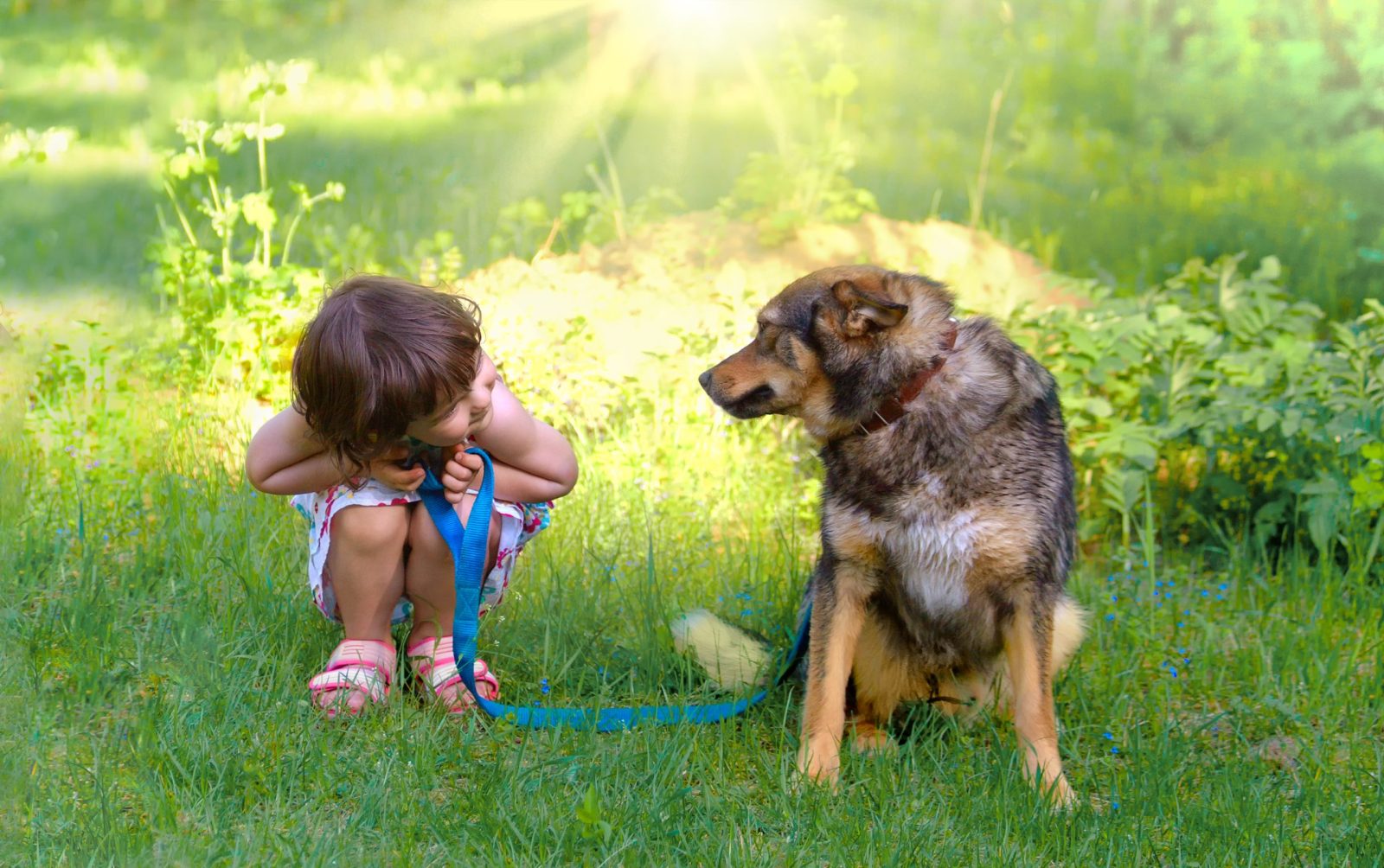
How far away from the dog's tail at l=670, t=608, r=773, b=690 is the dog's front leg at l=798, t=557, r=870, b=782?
0.33m

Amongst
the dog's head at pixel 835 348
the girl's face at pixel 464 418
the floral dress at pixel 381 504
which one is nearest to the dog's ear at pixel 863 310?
the dog's head at pixel 835 348

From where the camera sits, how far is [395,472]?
278cm

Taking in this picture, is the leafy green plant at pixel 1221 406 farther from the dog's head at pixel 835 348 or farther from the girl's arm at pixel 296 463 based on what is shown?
the girl's arm at pixel 296 463

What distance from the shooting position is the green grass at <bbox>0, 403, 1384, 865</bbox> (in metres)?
2.43

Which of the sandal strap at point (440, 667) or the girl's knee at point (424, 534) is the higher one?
the girl's knee at point (424, 534)

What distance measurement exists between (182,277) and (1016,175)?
15.1 ft

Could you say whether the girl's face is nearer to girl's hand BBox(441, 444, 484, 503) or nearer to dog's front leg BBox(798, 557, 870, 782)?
girl's hand BBox(441, 444, 484, 503)

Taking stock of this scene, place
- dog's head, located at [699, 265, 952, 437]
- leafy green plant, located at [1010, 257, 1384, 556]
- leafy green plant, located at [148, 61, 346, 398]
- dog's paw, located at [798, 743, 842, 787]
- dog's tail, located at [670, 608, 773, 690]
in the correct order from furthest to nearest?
1. leafy green plant, located at [148, 61, 346, 398]
2. leafy green plant, located at [1010, 257, 1384, 556]
3. dog's tail, located at [670, 608, 773, 690]
4. dog's head, located at [699, 265, 952, 437]
5. dog's paw, located at [798, 743, 842, 787]

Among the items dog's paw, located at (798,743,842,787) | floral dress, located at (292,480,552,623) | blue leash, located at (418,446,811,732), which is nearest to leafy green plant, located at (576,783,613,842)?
blue leash, located at (418,446,811,732)

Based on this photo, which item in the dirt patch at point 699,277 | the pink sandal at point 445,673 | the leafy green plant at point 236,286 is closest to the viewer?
the pink sandal at point 445,673

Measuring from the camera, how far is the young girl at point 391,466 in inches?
103

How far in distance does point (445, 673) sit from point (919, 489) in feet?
4.02

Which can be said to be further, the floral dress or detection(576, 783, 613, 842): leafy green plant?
the floral dress

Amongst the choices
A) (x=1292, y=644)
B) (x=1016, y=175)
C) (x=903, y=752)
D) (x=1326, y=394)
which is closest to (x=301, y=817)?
(x=903, y=752)
